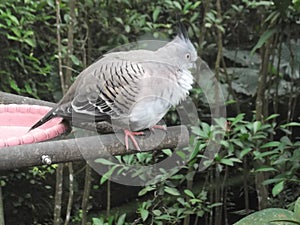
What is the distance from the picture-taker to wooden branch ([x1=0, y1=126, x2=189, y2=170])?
1.33 metres

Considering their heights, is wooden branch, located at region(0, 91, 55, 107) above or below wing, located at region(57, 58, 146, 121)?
below

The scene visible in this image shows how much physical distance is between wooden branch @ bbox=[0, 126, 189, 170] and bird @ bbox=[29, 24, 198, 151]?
4 centimetres

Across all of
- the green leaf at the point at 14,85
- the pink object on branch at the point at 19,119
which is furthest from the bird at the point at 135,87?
the green leaf at the point at 14,85

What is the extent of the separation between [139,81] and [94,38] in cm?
210

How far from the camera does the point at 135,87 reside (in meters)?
1.42

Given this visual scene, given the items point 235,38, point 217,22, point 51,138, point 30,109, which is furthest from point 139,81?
point 235,38

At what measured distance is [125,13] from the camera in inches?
132

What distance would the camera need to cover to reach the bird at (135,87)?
1426 mm

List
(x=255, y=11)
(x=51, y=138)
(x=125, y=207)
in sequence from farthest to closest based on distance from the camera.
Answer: (x=255, y=11)
(x=125, y=207)
(x=51, y=138)

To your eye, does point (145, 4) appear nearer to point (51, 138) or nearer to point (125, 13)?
point (125, 13)

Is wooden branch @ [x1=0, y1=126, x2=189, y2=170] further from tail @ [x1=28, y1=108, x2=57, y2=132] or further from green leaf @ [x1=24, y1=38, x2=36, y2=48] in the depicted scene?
green leaf @ [x1=24, y1=38, x2=36, y2=48]

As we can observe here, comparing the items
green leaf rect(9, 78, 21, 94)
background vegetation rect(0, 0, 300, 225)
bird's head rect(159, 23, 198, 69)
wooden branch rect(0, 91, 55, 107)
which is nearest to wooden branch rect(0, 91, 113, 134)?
wooden branch rect(0, 91, 55, 107)

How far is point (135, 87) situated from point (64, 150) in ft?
0.70

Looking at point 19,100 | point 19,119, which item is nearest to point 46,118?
point 19,119
